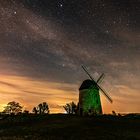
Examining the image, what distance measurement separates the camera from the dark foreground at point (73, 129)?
35.5 meters

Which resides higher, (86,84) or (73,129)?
(86,84)

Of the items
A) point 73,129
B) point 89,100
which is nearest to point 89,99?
point 89,100

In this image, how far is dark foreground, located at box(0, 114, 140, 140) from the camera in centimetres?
3547

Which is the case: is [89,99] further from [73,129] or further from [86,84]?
[73,129]

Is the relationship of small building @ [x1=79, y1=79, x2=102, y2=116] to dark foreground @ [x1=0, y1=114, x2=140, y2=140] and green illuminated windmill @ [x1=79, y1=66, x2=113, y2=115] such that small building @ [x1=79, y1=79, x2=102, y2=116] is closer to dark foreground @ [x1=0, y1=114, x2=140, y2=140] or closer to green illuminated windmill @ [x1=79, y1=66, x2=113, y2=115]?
green illuminated windmill @ [x1=79, y1=66, x2=113, y2=115]

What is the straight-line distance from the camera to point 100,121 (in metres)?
52.8

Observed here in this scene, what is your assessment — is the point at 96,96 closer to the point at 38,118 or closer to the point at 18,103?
the point at 38,118

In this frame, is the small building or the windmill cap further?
the windmill cap

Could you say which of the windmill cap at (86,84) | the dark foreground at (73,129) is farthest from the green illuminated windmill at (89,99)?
the dark foreground at (73,129)

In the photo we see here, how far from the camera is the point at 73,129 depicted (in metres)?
42.7

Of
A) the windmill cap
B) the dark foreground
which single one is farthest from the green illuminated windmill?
the dark foreground

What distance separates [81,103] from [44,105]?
4431 centimetres

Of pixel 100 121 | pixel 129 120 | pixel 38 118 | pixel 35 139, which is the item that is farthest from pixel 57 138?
pixel 38 118

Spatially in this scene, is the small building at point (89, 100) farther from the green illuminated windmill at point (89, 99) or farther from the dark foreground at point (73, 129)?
the dark foreground at point (73, 129)
